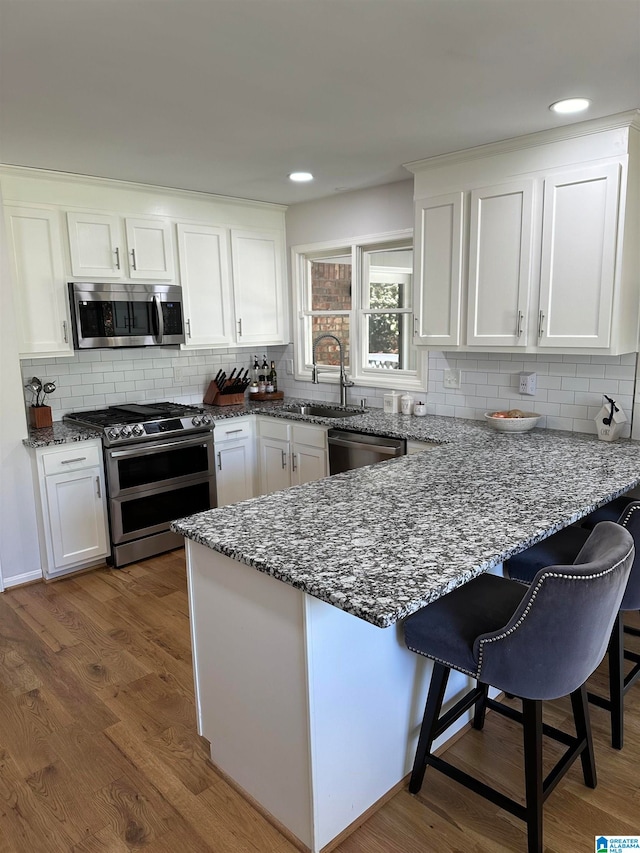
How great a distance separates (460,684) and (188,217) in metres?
3.49

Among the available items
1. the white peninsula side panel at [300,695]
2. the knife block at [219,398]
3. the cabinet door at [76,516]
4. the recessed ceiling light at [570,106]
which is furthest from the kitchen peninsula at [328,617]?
the knife block at [219,398]

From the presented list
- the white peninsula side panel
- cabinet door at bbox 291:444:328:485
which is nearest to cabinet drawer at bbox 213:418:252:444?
cabinet door at bbox 291:444:328:485

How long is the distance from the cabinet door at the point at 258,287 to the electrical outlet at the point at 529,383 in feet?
6.99

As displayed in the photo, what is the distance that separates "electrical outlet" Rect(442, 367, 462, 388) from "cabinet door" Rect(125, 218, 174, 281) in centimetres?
202

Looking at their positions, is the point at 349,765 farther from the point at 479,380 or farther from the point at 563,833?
the point at 479,380


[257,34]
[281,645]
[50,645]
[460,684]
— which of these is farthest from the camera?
[50,645]

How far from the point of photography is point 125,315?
3889 millimetres

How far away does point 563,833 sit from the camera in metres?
1.77

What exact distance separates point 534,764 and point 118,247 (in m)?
3.63

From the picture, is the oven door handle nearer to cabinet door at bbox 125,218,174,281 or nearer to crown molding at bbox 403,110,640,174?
cabinet door at bbox 125,218,174,281

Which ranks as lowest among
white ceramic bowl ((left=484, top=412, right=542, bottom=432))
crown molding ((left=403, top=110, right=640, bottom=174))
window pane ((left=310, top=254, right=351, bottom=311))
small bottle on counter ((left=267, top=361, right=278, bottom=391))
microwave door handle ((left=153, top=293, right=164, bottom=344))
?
white ceramic bowl ((left=484, top=412, right=542, bottom=432))

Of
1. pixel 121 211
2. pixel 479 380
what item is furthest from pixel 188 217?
pixel 479 380

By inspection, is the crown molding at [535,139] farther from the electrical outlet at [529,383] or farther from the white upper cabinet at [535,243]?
the electrical outlet at [529,383]

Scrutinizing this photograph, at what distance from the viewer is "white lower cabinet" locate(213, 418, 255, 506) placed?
14.2 feet
